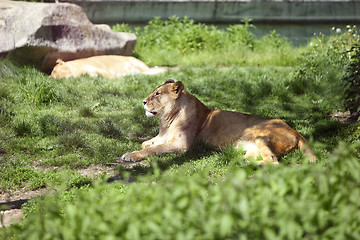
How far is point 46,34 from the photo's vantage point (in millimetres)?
9898

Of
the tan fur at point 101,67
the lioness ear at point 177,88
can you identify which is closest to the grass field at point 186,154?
the tan fur at point 101,67

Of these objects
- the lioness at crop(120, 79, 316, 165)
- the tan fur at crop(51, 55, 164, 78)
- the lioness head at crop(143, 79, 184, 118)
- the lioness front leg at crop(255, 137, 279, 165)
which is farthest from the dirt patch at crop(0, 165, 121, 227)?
the tan fur at crop(51, 55, 164, 78)

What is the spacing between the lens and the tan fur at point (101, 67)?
997 centimetres

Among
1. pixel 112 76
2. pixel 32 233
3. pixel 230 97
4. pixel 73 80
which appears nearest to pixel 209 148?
pixel 230 97

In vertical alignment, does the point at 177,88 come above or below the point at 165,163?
above

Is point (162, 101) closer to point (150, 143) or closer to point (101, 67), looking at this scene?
point (150, 143)

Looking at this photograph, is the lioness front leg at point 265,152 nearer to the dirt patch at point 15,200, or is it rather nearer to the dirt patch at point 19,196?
the dirt patch at point 19,196

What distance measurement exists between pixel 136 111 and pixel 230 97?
2001 mm

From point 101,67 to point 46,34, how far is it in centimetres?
139

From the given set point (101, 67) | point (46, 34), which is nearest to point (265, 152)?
point (101, 67)

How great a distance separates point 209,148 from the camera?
586 cm

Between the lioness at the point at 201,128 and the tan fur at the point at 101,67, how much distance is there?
14.6 feet

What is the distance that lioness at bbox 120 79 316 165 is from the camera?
5461 millimetres

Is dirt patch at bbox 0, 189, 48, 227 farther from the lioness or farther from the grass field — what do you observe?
the lioness
